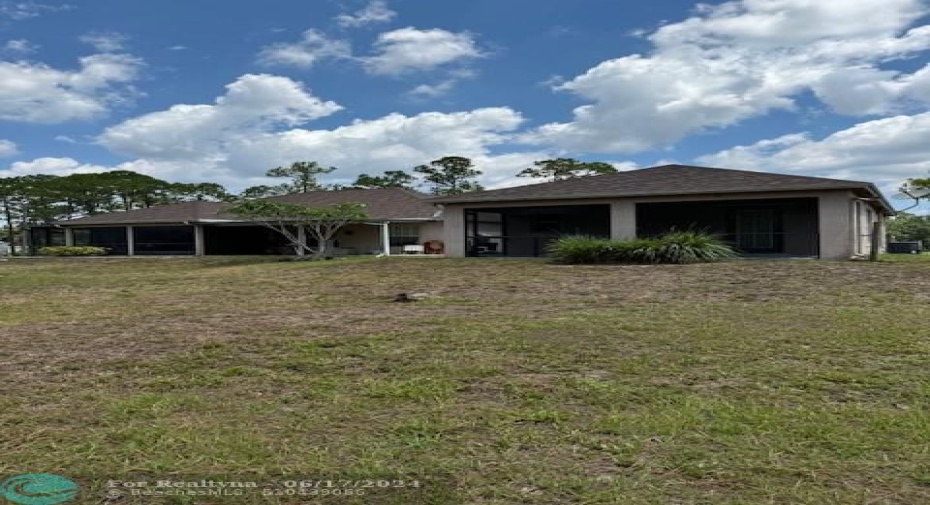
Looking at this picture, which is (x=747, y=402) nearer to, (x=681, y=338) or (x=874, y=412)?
(x=874, y=412)

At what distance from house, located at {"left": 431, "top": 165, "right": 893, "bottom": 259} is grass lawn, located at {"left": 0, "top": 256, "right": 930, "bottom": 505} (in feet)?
36.8

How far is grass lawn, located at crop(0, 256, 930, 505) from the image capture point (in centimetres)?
315

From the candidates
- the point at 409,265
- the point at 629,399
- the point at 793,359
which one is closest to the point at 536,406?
the point at 629,399

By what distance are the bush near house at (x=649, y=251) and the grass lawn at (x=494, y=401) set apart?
7.90 m

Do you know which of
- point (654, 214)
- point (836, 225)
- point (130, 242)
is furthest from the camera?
point (130, 242)

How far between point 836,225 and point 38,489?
20.4m

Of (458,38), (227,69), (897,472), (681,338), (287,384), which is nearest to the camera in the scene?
(897,472)

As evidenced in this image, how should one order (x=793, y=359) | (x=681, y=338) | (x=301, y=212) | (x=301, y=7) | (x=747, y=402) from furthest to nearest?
(x=301, y=212), (x=301, y=7), (x=681, y=338), (x=793, y=359), (x=747, y=402)

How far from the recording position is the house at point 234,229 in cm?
3275

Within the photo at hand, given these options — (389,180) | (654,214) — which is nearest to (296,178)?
(389,180)

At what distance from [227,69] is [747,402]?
22.5 m

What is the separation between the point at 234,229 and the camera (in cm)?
3628

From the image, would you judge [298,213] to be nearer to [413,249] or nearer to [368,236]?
[413,249]

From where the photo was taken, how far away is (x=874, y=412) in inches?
159
